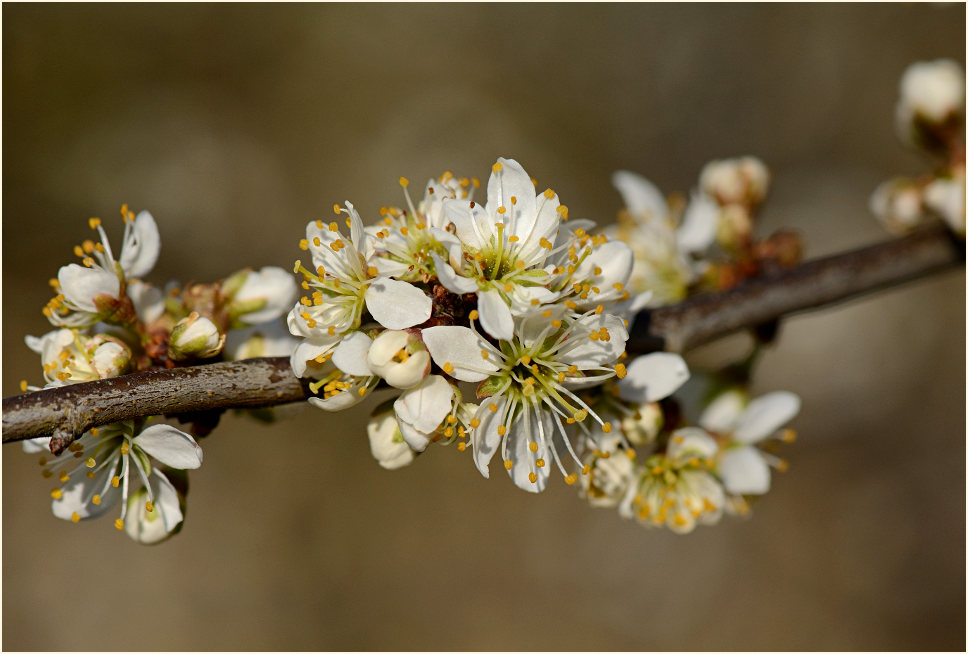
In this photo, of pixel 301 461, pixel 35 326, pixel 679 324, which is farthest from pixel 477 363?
pixel 35 326

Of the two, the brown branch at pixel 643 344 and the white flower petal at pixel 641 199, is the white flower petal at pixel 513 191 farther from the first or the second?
the white flower petal at pixel 641 199

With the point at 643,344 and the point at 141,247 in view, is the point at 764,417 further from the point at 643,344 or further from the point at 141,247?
the point at 141,247

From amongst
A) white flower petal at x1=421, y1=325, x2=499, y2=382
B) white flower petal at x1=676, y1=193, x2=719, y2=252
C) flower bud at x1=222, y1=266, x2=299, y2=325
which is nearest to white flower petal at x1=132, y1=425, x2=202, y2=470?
flower bud at x1=222, y1=266, x2=299, y2=325

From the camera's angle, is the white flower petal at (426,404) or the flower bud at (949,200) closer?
the white flower petal at (426,404)

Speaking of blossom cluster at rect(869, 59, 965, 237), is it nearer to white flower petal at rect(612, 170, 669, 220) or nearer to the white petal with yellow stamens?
white flower petal at rect(612, 170, 669, 220)

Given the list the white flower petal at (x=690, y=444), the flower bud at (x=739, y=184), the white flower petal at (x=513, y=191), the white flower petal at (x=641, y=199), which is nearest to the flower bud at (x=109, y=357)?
the white flower petal at (x=513, y=191)
